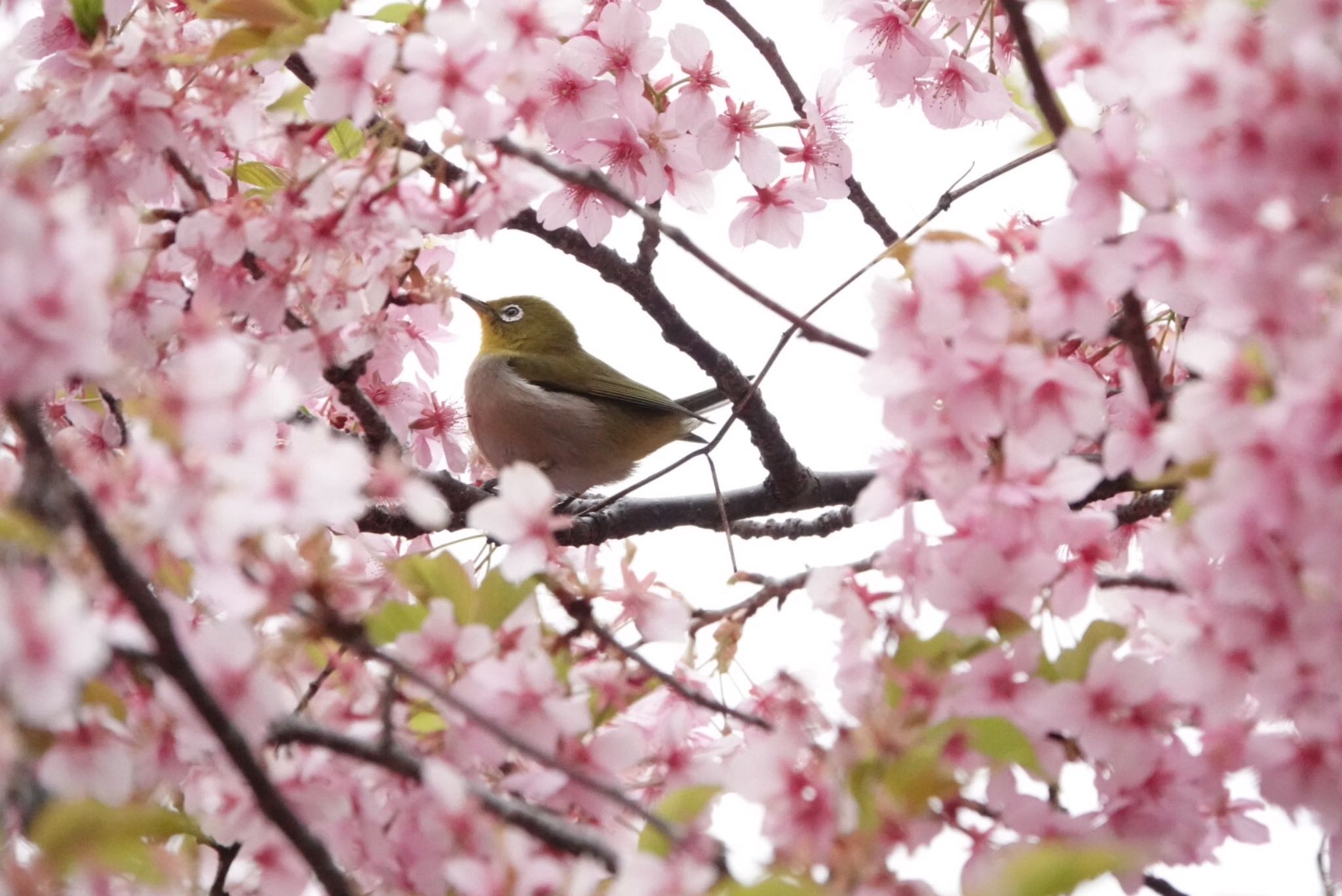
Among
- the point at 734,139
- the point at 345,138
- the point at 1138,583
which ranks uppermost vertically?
the point at 734,139

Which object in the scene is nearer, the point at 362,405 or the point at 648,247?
the point at 362,405

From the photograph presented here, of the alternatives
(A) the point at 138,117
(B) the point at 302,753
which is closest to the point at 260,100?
(A) the point at 138,117

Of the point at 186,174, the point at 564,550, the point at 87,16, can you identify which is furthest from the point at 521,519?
the point at 87,16

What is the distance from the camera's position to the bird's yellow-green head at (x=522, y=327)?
479 centimetres

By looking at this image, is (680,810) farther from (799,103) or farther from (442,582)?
(799,103)

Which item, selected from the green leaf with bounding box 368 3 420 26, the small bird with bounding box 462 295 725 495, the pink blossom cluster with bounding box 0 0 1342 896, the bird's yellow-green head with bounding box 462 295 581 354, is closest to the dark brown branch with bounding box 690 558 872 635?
the pink blossom cluster with bounding box 0 0 1342 896

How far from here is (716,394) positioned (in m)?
4.39

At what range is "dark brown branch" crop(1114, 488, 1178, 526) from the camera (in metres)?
2.09

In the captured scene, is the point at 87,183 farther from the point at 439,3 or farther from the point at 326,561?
the point at 326,561

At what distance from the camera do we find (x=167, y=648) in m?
1.06

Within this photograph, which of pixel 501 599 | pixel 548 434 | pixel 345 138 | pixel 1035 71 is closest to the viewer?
pixel 1035 71

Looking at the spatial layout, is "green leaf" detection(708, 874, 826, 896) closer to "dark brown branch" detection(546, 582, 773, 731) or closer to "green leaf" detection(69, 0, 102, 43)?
"dark brown branch" detection(546, 582, 773, 731)

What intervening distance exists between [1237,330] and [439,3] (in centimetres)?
109

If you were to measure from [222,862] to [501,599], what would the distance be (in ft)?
1.51
